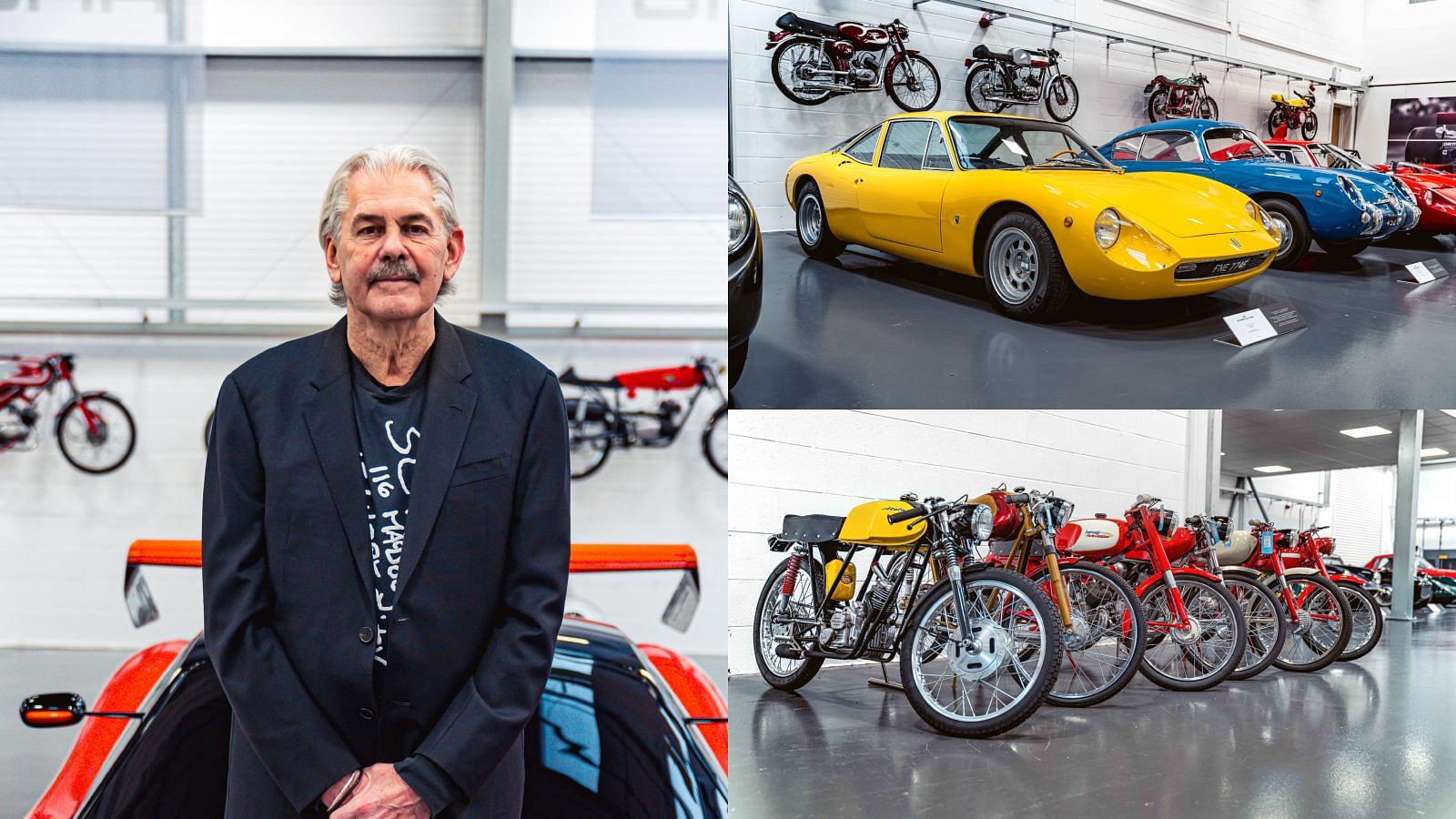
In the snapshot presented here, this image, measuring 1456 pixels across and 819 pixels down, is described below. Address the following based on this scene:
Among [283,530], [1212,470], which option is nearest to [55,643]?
[283,530]

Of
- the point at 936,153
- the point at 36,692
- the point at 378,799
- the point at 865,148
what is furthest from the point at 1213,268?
the point at 36,692

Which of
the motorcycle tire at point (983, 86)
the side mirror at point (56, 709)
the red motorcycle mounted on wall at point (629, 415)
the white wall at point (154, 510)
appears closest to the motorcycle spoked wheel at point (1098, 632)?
the motorcycle tire at point (983, 86)

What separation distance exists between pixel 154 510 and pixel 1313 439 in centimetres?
645

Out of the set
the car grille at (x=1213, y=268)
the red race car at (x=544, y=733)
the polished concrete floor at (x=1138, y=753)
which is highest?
the car grille at (x=1213, y=268)

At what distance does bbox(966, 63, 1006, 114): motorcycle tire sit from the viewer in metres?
1.49

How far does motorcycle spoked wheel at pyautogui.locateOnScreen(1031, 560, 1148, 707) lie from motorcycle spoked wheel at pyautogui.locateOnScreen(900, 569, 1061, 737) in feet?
1.06

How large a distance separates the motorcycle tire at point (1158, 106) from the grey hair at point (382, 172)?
113 centimetres

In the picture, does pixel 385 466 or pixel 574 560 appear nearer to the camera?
pixel 385 466

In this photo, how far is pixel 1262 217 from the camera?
5.72 feet

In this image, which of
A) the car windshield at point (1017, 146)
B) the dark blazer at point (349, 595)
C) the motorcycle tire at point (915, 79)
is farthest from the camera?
the car windshield at point (1017, 146)

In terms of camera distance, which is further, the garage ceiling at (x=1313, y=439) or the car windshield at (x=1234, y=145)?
the garage ceiling at (x=1313, y=439)

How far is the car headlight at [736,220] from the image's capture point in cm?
Result: 160

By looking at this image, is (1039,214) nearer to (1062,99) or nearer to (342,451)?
(1062,99)

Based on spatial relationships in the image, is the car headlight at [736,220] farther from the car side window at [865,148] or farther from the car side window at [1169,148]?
the car side window at [1169,148]
